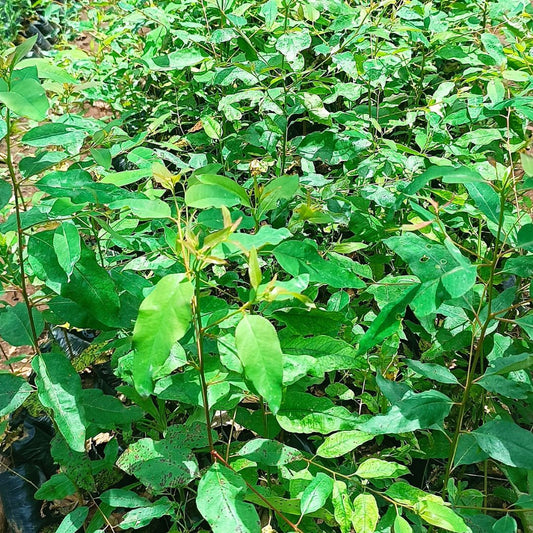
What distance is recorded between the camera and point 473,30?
7.93 ft

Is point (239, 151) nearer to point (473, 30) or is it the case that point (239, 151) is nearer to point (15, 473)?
point (473, 30)

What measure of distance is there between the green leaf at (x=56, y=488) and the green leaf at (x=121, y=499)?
0.20 m

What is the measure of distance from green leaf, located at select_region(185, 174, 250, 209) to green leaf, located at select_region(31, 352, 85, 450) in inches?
20.2

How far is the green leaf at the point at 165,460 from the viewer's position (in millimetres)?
1237

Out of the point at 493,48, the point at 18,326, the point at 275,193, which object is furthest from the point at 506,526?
the point at 493,48

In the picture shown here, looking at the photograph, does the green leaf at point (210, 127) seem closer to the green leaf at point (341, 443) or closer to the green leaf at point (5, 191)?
the green leaf at point (5, 191)

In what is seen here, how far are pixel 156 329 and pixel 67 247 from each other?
1.27 ft

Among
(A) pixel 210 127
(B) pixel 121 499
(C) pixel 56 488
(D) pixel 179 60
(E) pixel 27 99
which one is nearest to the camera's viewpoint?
(E) pixel 27 99

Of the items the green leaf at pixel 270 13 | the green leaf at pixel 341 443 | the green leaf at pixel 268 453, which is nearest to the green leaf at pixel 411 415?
the green leaf at pixel 341 443

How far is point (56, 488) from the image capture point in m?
1.53

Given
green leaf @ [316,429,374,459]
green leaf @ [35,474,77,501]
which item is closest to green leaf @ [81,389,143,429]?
green leaf @ [35,474,77,501]

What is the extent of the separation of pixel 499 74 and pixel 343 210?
72 centimetres

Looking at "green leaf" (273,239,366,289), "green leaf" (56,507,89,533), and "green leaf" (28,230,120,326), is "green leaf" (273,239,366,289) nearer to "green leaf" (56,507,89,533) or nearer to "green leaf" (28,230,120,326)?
"green leaf" (28,230,120,326)

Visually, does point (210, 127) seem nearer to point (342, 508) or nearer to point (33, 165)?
point (33, 165)
